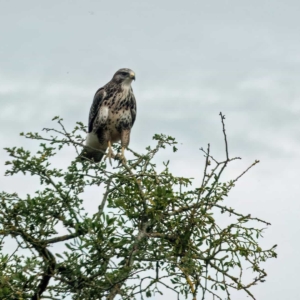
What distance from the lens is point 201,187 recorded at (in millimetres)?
4957

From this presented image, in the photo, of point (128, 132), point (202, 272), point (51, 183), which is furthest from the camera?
point (128, 132)

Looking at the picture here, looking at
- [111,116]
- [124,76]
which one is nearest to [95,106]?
[111,116]

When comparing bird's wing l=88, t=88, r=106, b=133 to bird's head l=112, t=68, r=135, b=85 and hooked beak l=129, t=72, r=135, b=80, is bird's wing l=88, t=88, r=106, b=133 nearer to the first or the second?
bird's head l=112, t=68, r=135, b=85

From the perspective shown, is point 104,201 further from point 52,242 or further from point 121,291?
point 121,291

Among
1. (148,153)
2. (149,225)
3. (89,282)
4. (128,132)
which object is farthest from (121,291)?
(128,132)

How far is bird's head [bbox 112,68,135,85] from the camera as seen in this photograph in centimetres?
1015

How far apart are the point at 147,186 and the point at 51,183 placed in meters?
0.75

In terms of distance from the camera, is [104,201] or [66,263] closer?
[66,263]

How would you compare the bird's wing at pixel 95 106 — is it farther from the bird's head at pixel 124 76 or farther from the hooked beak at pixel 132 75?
the hooked beak at pixel 132 75

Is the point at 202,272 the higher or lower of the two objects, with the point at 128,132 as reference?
lower

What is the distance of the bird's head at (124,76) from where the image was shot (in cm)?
1015

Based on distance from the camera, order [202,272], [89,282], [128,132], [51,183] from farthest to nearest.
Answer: [128,132] → [51,183] → [202,272] → [89,282]

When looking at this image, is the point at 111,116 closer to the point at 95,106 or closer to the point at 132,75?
the point at 95,106

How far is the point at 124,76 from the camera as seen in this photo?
1024 cm
